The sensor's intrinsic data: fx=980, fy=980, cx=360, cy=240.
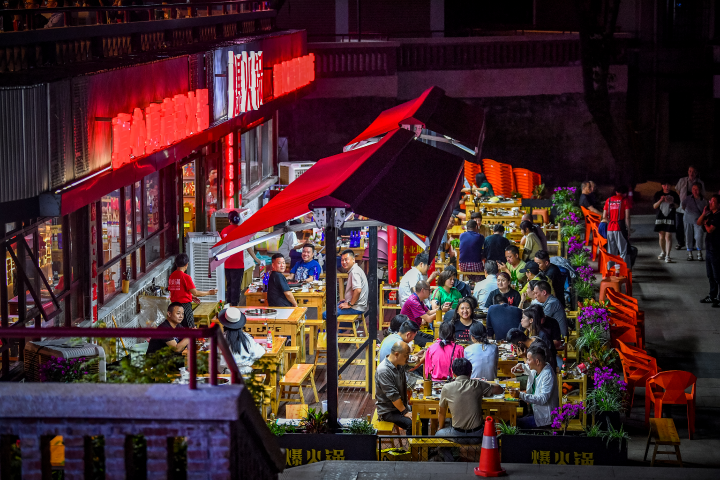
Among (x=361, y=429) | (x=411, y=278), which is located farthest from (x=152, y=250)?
(x=361, y=429)

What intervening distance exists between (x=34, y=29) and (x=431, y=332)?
21.9 feet

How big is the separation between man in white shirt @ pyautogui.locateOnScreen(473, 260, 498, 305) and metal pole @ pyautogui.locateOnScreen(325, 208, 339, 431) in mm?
5520

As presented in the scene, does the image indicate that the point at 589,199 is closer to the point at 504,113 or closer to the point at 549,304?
the point at 549,304

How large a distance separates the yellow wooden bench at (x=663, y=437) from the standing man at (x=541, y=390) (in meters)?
1.12

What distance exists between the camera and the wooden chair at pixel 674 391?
11617 mm

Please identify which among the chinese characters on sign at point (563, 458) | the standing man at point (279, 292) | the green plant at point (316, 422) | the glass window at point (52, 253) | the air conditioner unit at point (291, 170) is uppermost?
the glass window at point (52, 253)

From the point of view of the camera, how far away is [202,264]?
17328 millimetres

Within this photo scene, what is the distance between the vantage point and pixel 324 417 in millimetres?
9695

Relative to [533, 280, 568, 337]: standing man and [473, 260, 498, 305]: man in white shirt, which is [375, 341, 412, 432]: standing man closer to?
[533, 280, 568, 337]: standing man

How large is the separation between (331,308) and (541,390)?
8.75 feet

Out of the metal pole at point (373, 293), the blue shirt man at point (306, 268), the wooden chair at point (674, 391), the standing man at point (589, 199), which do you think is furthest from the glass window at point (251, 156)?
the wooden chair at point (674, 391)

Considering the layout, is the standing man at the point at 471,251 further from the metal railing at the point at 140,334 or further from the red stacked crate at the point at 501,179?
the metal railing at the point at 140,334

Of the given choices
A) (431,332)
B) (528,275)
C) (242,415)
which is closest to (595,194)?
(528,275)

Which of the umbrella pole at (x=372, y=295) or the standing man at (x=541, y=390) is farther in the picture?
the umbrella pole at (x=372, y=295)
